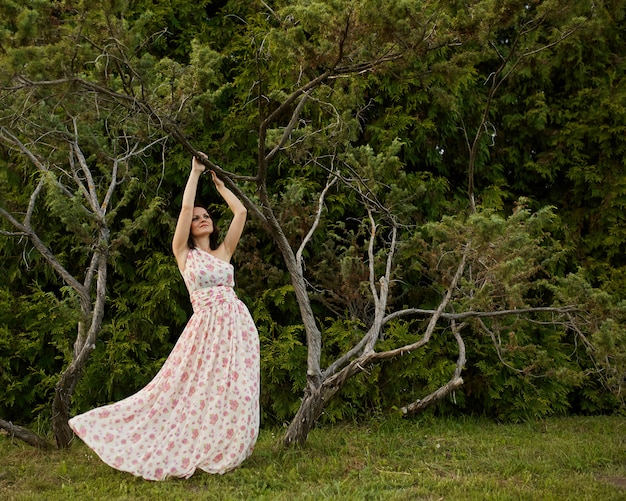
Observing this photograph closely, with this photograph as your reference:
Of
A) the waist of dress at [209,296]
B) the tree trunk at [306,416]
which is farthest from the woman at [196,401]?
the tree trunk at [306,416]

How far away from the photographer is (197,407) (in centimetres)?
385

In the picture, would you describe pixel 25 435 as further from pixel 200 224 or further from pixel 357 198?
pixel 357 198

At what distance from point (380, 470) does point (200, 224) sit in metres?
1.83

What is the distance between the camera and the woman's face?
4141 millimetres

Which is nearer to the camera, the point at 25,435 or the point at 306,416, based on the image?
the point at 306,416

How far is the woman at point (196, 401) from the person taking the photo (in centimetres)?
377

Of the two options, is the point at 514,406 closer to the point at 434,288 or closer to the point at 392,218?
the point at 434,288

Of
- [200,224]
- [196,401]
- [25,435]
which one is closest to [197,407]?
[196,401]

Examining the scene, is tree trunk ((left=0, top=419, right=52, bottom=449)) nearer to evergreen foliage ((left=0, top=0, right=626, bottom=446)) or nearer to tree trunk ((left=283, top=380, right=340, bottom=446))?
evergreen foliage ((left=0, top=0, right=626, bottom=446))

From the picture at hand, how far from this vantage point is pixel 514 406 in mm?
5547

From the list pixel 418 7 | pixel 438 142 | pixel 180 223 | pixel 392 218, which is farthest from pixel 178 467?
pixel 438 142

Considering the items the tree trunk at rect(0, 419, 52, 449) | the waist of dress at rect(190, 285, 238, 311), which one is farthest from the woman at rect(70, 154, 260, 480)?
the tree trunk at rect(0, 419, 52, 449)

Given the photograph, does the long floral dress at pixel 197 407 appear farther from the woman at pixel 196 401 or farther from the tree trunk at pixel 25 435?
the tree trunk at pixel 25 435

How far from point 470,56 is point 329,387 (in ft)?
7.24
